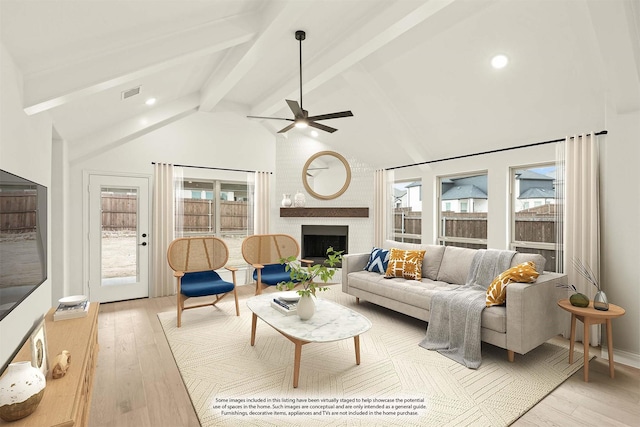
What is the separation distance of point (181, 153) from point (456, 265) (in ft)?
14.2

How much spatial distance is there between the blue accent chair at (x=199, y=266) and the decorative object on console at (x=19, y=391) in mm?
2271

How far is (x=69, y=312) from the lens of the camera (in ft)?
8.34

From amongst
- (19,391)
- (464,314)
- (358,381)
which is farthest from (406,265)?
(19,391)

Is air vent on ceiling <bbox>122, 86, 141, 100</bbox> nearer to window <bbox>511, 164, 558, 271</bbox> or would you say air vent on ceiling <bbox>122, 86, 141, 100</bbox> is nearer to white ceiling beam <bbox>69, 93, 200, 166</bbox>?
white ceiling beam <bbox>69, 93, 200, 166</bbox>

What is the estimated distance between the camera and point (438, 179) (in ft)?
16.5

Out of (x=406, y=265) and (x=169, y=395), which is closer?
(x=169, y=395)

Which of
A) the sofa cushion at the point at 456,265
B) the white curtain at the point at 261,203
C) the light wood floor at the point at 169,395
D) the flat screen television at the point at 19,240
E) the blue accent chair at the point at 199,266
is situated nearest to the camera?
the flat screen television at the point at 19,240

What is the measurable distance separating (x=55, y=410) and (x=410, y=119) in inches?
171

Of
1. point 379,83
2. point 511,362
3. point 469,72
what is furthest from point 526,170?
point 511,362

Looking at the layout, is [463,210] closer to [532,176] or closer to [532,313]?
[532,176]

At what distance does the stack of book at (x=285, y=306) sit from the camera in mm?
2908

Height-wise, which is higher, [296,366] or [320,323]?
[320,323]

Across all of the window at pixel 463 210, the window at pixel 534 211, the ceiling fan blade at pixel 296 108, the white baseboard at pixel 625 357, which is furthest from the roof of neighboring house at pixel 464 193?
the ceiling fan blade at pixel 296 108

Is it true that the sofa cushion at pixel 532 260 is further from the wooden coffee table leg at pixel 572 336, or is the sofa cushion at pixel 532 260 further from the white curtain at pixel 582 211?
the wooden coffee table leg at pixel 572 336
